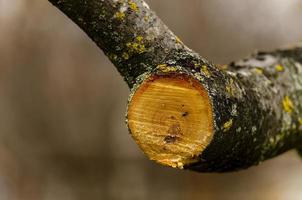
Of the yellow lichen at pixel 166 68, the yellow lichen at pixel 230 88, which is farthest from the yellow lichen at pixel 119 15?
the yellow lichen at pixel 230 88

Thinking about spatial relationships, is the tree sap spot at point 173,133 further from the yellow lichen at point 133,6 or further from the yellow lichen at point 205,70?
the yellow lichen at point 133,6

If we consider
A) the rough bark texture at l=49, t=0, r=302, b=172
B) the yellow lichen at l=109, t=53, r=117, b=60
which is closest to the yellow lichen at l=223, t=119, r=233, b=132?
the rough bark texture at l=49, t=0, r=302, b=172

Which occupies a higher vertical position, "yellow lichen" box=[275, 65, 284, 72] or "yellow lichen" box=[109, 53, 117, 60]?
"yellow lichen" box=[275, 65, 284, 72]

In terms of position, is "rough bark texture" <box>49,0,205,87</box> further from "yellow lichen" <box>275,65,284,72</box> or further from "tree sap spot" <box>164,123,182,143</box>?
"yellow lichen" <box>275,65,284,72</box>

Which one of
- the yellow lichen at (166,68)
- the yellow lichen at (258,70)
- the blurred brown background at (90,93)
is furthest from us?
the blurred brown background at (90,93)

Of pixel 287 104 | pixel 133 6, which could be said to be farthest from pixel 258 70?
pixel 133 6

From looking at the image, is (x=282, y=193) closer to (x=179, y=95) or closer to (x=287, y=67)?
(x=287, y=67)
